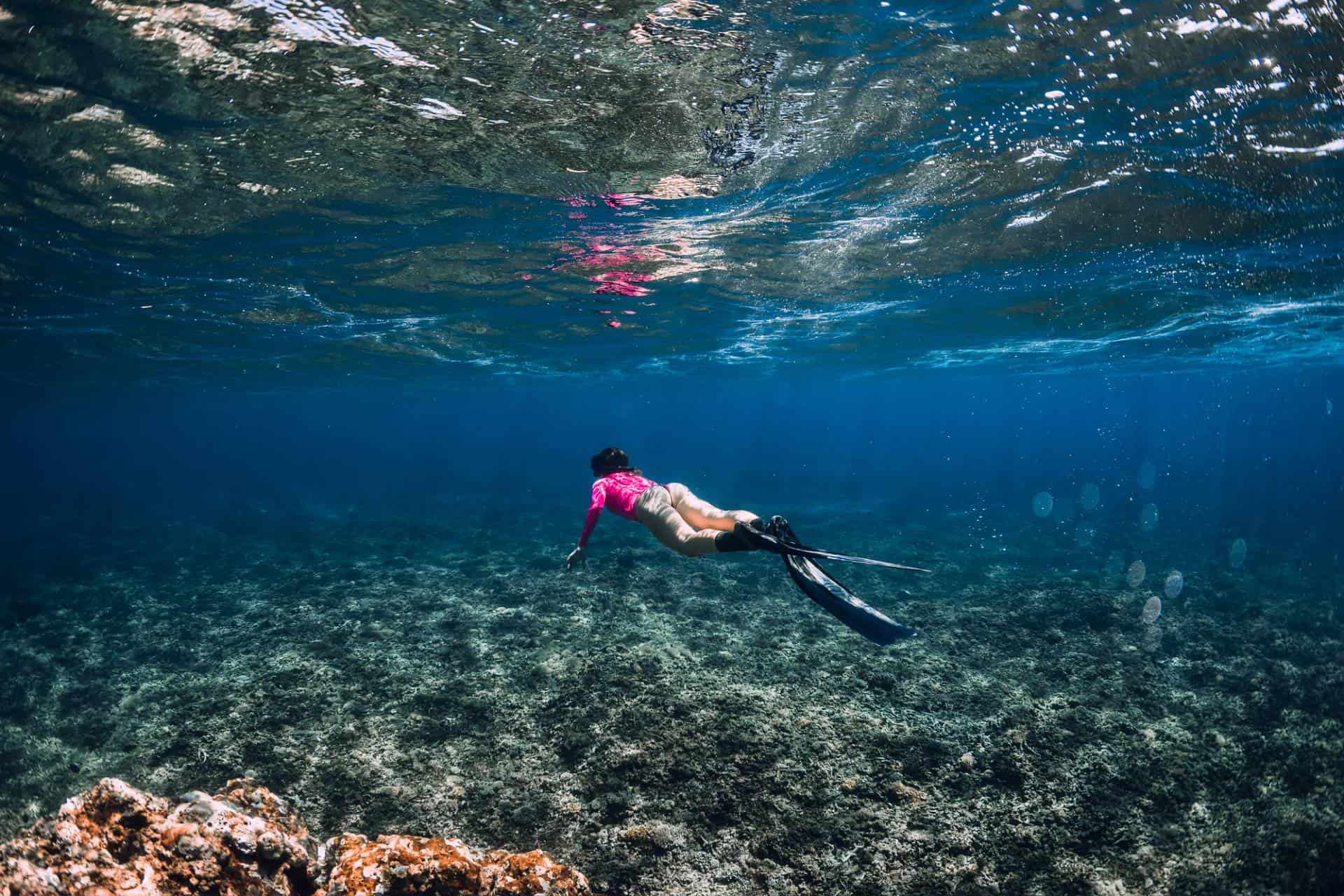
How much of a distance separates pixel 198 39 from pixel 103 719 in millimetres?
9439

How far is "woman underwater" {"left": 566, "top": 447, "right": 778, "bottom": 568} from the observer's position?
6840 millimetres

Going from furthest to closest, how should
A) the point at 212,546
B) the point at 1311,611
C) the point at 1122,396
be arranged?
the point at 1122,396, the point at 212,546, the point at 1311,611

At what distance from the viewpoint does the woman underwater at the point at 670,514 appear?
6840mm

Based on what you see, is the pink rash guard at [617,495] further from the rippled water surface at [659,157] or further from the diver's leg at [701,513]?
the rippled water surface at [659,157]

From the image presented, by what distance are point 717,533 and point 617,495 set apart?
6.88 feet

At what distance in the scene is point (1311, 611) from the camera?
44.9ft

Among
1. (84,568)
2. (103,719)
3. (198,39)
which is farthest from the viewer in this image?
(84,568)

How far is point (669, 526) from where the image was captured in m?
7.92

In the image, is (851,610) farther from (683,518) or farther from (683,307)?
(683,307)

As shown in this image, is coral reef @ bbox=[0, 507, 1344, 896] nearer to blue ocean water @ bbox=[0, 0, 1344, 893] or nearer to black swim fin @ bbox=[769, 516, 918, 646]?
blue ocean water @ bbox=[0, 0, 1344, 893]

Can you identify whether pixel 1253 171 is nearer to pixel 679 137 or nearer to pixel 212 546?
pixel 679 137

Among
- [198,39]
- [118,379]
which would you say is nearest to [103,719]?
[198,39]

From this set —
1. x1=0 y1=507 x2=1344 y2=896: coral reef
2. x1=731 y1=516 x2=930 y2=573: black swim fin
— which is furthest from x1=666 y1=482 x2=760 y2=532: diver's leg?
x1=0 y1=507 x2=1344 y2=896: coral reef

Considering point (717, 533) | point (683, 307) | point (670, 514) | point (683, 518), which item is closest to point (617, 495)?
point (670, 514)
